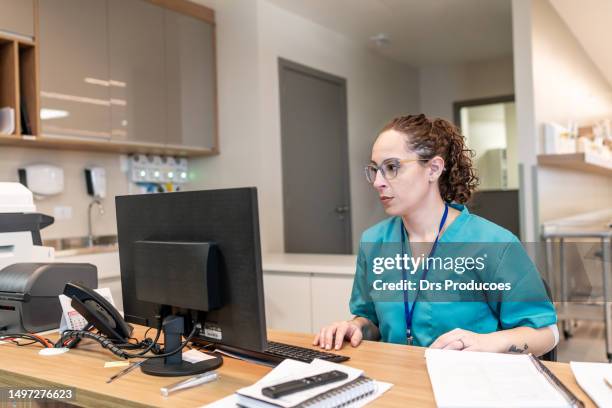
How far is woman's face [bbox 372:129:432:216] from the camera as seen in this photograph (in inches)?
61.0

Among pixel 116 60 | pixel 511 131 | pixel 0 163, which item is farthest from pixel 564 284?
pixel 0 163

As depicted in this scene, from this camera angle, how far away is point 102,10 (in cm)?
338

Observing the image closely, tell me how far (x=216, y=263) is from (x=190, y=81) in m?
3.04

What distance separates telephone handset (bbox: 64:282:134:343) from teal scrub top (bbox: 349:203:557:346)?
2.30 feet

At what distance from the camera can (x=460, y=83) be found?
6.31 metres

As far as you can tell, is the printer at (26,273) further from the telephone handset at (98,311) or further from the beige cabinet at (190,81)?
the beige cabinet at (190,81)

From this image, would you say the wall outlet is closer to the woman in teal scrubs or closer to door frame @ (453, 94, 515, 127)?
the woman in teal scrubs

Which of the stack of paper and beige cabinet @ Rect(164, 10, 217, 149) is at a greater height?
beige cabinet @ Rect(164, 10, 217, 149)

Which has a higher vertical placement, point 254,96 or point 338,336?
point 254,96

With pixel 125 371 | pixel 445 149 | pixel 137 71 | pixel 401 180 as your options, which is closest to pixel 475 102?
pixel 137 71

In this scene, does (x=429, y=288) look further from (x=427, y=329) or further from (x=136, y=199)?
(x=136, y=199)

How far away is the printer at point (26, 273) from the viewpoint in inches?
66.9

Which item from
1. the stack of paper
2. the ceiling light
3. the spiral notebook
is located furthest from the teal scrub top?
the ceiling light

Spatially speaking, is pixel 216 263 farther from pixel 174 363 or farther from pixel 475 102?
pixel 475 102
